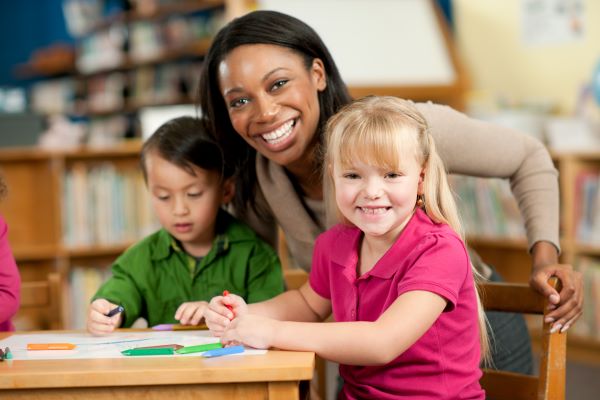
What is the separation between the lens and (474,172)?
1826 mm

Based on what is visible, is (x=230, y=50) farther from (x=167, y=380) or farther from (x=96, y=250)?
(x=96, y=250)

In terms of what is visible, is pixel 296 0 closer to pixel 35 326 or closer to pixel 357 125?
pixel 35 326

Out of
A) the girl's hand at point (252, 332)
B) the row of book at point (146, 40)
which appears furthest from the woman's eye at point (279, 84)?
the row of book at point (146, 40)

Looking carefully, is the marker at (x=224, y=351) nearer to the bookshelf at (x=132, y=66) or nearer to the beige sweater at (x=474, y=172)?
the beige sweater at (x=474, y=172)

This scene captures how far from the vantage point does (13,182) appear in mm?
3770

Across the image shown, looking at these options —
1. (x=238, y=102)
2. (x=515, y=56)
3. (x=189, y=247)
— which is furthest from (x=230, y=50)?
(x=515, y=56)

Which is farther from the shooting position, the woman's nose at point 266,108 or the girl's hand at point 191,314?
the woman's nose at point 266,108

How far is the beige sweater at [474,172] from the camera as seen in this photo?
1749mm

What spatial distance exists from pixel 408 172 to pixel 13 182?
281 cm

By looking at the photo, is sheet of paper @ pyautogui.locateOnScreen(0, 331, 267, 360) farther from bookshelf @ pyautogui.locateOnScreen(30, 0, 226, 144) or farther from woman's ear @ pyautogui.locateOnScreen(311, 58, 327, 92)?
bookshelf @ pyautogui.locateOnScreen(30, 0, 226, 144)

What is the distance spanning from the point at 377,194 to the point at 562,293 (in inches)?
16.9

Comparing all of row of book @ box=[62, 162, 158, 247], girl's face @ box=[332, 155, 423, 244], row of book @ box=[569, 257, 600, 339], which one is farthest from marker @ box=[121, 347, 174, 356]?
row of book @ box=[569, 257, 600, 339]

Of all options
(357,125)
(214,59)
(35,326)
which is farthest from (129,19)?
(357,125)

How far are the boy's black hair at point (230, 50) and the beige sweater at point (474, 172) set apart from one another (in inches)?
2.0
